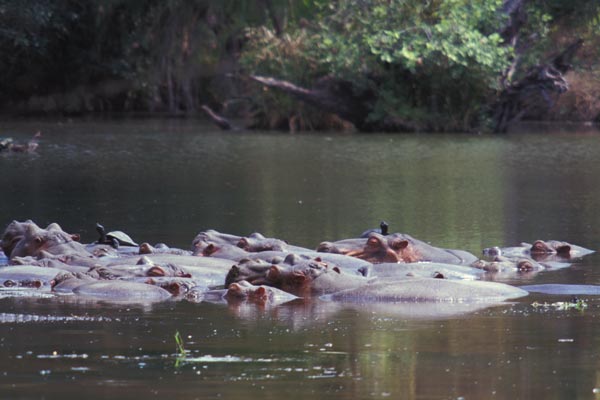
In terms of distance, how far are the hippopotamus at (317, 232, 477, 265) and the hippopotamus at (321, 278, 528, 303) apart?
6.02 ft

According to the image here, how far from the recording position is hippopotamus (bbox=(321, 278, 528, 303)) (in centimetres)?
996

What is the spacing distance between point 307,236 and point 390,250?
113 inches

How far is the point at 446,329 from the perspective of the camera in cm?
856

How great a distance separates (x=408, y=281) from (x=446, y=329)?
1.76 m

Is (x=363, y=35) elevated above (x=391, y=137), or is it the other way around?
(x=363, y=35)

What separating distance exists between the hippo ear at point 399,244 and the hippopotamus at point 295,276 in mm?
1608

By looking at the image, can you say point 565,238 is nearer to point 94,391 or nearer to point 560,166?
point 94,391

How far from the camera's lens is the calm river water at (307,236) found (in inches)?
271

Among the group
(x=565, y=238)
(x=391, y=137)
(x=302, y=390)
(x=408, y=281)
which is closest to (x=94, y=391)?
(x=302, y=390)

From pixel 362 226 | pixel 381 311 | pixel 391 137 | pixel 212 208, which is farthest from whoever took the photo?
pixel 391 137

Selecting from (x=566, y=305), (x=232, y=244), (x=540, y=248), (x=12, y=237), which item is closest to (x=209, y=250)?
(x=232, y=244)

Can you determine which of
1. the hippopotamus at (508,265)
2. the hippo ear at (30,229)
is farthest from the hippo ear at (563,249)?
the hippo ear at (30,229)

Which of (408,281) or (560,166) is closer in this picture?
(408,281)

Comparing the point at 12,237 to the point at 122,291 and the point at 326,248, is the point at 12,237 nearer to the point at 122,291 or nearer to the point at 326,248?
the point at 122,291
